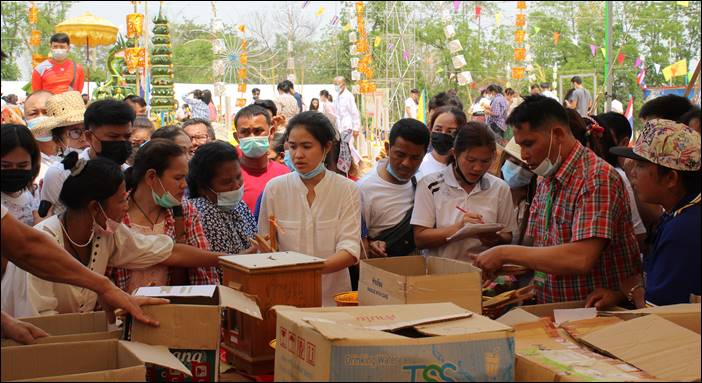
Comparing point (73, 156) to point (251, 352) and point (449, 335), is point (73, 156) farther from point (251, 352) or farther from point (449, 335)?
point (449, 335)

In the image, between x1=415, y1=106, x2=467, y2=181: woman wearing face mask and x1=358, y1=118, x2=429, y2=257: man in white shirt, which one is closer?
x1=358, y1=118, x2=429, y2=257: man in white shirt

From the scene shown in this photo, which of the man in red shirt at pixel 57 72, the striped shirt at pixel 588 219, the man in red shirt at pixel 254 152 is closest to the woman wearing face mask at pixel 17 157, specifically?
the man in red shirt at pixel 254 152

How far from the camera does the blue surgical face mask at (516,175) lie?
360 centimetres

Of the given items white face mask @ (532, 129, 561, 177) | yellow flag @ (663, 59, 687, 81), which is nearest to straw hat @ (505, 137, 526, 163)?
white face mask @ (532, 129, 561, 177)

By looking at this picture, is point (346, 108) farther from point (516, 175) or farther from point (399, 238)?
point (399, 238)

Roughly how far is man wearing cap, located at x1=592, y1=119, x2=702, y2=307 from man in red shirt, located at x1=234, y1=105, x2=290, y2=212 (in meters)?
1.90

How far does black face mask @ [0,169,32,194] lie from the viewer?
9.30 ft

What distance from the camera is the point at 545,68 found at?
83.7ft

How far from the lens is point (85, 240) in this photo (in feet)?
8.29

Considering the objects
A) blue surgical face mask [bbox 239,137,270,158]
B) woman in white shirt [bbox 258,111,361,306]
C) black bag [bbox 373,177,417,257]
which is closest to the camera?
woman in white shirt [bbox 258,111,361,306]

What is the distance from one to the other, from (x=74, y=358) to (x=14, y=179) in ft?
3.79

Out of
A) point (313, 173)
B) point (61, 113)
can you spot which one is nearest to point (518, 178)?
point (313, 173)

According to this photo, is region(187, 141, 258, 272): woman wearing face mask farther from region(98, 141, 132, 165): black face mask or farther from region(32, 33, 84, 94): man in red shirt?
region(32, 33, 84, 94): man in red shirt

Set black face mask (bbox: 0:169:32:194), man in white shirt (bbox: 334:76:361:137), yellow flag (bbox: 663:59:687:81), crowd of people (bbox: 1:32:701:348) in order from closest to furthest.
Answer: crowd of people (bbox: 1:32:701:348), black face mask (bbox: 0:169:32:194), yellow flag (bbox: 663:59:687:81), man in white shirt (bbox: 334:76:361:137)
